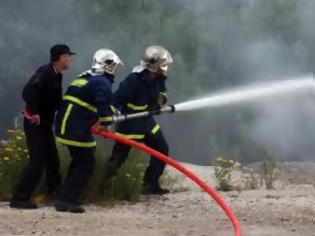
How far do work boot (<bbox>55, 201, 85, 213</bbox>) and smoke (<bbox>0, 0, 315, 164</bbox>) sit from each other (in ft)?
13.7

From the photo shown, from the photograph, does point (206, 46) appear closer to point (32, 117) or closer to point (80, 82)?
point (80, 82)

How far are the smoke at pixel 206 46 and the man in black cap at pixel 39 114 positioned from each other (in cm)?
389

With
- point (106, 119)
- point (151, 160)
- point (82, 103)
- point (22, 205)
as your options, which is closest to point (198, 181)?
point (106, 119)

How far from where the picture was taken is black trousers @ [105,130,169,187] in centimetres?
768

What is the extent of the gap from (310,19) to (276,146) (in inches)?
66.9

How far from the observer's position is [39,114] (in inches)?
282

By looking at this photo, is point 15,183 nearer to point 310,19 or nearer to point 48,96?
point 48,96

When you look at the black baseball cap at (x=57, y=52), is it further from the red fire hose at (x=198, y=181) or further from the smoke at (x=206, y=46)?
the smoke at (x=206, y=46)

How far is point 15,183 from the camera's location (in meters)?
7.62

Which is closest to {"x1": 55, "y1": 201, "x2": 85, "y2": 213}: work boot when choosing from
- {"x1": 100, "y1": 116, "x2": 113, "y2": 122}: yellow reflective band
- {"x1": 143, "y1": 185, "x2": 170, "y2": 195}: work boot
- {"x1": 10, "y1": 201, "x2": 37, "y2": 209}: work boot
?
{"x1": 10, "y1": 201, "x2": 37, "y2": 209}: work boot

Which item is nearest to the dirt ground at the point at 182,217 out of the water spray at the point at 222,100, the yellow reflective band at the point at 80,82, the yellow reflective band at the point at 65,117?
the yellow reflective band at the point at 65,117

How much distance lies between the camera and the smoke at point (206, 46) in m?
11.2

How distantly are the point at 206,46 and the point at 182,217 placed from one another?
15.3 feet

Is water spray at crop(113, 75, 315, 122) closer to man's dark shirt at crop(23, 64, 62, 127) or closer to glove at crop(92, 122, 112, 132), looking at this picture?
glove at crop(92, 122, 112, 132)
